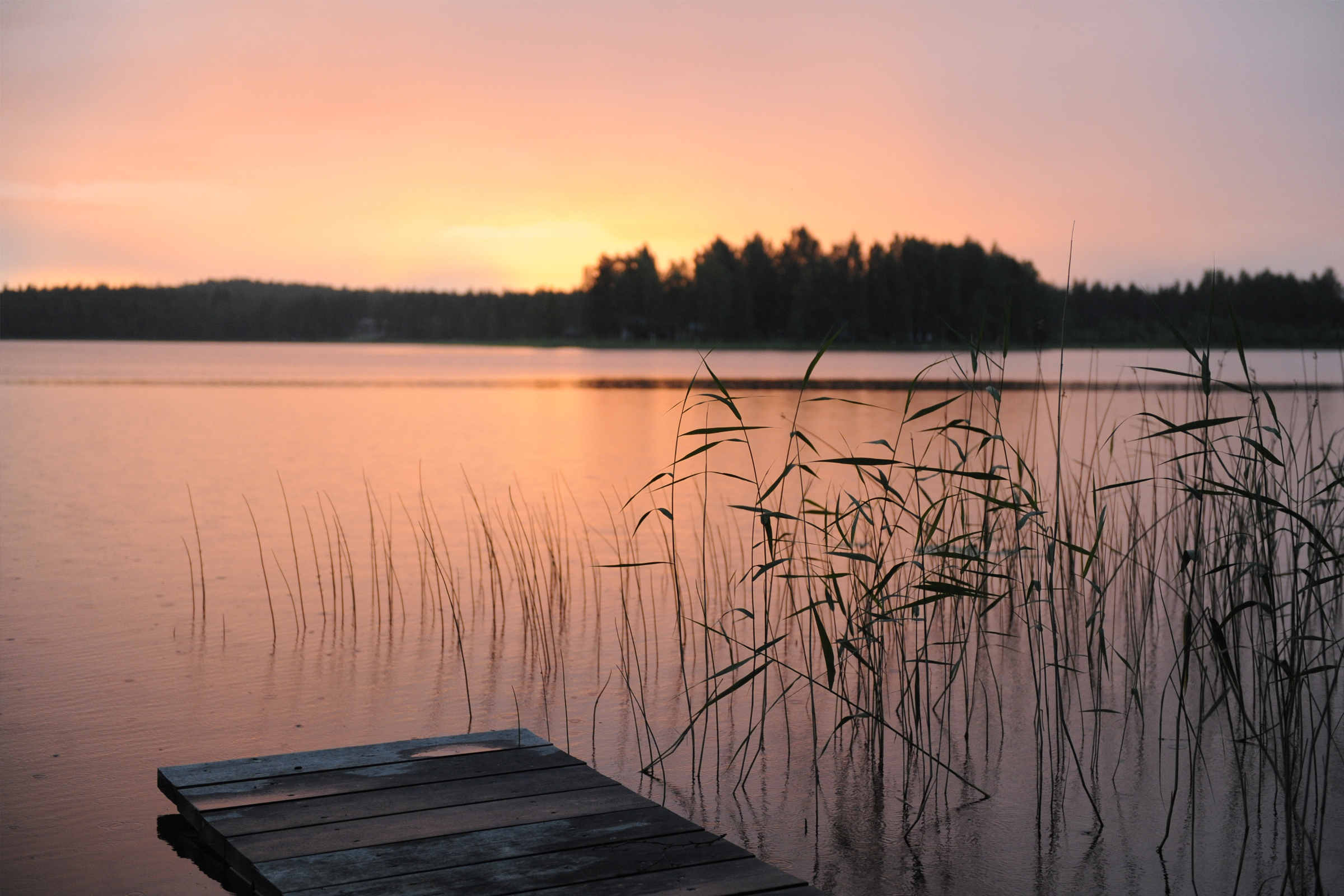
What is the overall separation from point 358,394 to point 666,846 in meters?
25.4

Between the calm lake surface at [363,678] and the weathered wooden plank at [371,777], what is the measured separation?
0.79ft

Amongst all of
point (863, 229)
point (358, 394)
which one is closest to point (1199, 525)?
point (358, 394)

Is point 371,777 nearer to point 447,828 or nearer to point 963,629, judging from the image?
point 447,828

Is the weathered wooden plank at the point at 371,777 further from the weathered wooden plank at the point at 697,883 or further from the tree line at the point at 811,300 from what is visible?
the tree line at the point at 811,300

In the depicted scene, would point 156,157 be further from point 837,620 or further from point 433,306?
point 433,306

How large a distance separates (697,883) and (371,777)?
3.98ft

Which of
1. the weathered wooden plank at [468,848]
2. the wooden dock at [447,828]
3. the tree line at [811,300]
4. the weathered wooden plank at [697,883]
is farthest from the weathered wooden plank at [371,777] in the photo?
the tree line at [811,300]

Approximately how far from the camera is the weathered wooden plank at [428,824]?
260cm

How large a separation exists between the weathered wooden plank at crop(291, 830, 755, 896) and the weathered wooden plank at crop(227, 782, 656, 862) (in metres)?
0.24

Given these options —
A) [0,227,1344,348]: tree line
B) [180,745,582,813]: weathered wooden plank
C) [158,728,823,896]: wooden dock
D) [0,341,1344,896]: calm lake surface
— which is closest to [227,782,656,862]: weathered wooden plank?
[158,728,823,896]: wooden dock

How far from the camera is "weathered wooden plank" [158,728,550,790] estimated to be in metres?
3.13

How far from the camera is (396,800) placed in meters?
2.94

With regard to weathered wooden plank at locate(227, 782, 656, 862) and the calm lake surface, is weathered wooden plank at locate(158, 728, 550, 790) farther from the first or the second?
weathered wooden plank at locate(227, 782, 656, 862)

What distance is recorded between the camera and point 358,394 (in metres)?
26.6
